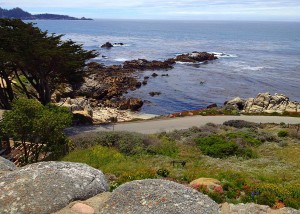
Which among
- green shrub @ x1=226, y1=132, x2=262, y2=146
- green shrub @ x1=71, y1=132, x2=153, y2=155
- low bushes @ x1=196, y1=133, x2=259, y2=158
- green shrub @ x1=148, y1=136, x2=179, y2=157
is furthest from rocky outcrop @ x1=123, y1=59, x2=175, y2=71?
green shrub @ x1=148, y1=136, x2=179, y2=157

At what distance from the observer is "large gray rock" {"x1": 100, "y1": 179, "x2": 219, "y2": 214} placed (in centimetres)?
696

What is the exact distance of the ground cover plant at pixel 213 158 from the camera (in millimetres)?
11174

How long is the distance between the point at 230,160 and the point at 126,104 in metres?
27.3

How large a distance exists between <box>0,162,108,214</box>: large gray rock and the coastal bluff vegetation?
2 cm

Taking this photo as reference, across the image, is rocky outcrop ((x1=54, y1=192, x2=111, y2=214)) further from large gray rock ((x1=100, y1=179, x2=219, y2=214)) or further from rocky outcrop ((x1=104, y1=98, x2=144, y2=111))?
rocky outcrop ((x1=104, y1=98, x2=144, y2=111))

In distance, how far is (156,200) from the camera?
7137 millimetres

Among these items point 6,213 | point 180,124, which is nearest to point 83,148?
point 180,124

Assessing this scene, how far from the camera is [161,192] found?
7.37 m

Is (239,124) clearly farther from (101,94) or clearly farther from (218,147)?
(101,94)

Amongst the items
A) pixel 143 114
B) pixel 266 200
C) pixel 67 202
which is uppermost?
pixel 67 202

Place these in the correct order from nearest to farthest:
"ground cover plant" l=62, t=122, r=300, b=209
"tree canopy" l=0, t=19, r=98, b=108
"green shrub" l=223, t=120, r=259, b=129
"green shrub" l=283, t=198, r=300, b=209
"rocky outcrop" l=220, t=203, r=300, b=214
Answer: "rocky outcrop" l=220, t=203, r=300, b=214 → "green shrub" l=283, t=198, r=300, b=209 → "ground cover plant" l=62, t=122, r=300, b=209 → "tree canopy" l=0, t=19, r=98, b=108 → "green shrub" l=223, t=120, r=259, b=129

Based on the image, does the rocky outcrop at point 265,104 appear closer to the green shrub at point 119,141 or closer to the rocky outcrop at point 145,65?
the green shrub at point 119,141

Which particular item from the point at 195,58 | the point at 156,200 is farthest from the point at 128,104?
the point at 195,58

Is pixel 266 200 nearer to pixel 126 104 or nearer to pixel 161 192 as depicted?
pixel 161 192
